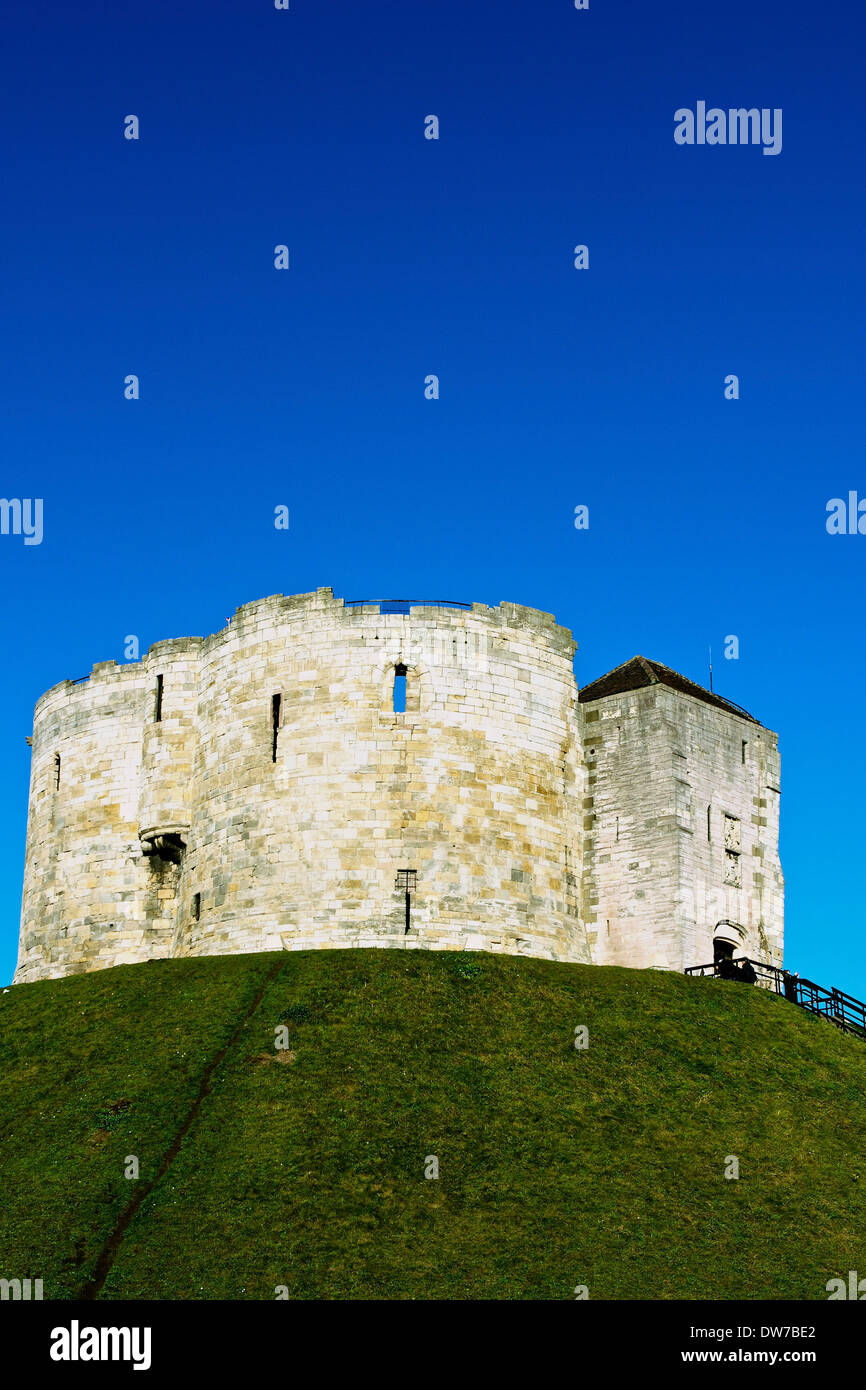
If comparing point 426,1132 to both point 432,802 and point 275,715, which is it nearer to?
point 432,802

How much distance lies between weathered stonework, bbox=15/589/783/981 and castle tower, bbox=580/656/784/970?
0.07m

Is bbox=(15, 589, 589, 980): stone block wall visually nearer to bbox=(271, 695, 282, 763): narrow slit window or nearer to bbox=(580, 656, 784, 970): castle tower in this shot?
bbox=(271, 695, 282, 763): narrow slit window

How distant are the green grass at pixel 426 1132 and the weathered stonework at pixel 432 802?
7.65ft

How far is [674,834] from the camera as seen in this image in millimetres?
49906

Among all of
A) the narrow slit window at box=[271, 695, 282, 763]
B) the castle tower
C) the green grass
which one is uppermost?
the narrow slit window at box=[271, 695, 282, 763]

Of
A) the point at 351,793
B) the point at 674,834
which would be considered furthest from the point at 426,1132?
the point at 674,834

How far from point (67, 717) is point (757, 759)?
22.2 m

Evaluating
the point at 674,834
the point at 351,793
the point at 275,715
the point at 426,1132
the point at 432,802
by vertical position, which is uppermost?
the point at 275,715

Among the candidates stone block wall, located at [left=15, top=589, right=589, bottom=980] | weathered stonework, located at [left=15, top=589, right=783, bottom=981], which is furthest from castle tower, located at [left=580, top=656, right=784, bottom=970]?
stone block wall, located at [left=15, top=589, right=589, bottom=980]

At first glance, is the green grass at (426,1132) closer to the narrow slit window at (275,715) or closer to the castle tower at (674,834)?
the castle tower at (674,834)

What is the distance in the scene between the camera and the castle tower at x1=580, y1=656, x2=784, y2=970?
164 ft

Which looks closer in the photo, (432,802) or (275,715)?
(432,802)

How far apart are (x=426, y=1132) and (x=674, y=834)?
15.0m
